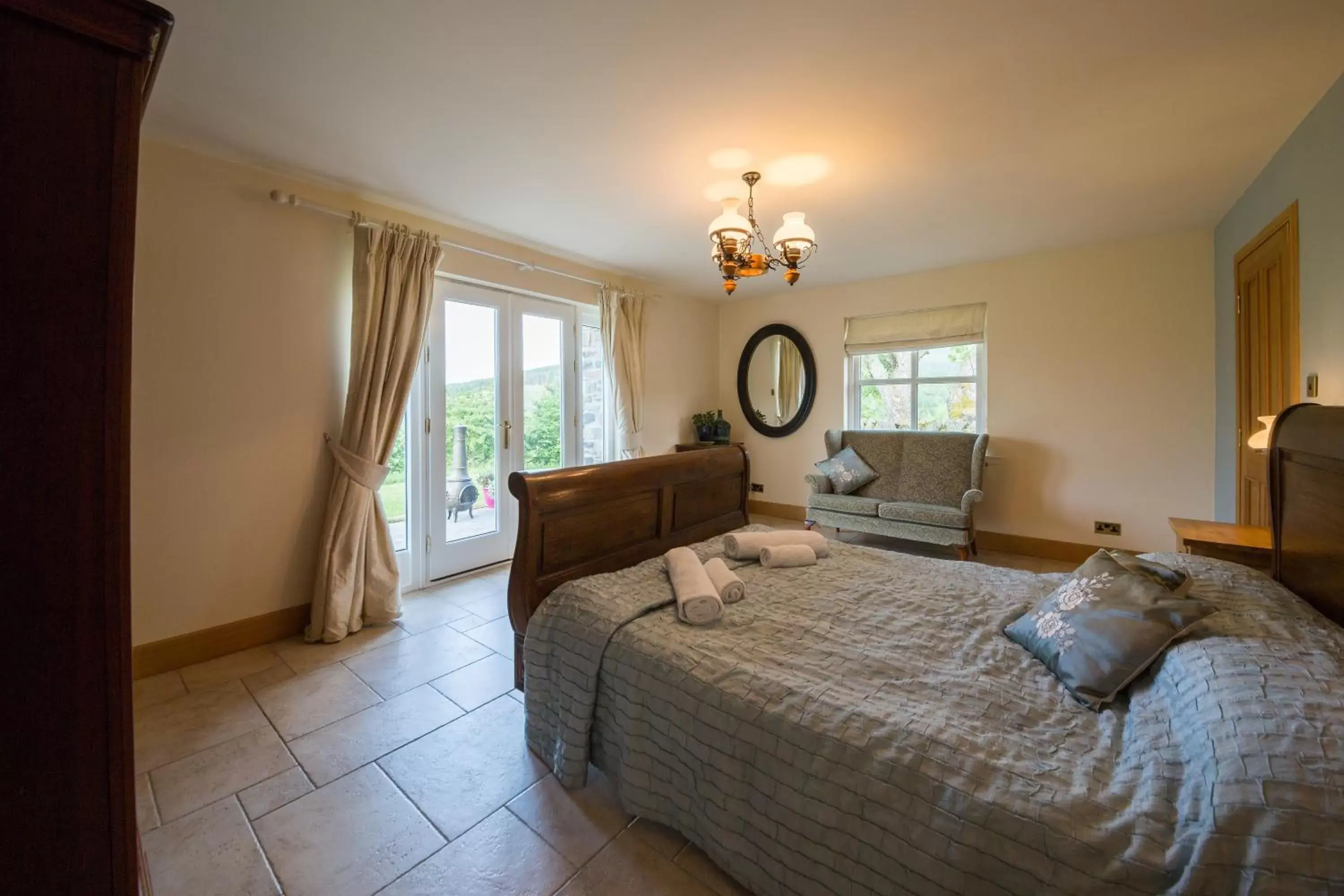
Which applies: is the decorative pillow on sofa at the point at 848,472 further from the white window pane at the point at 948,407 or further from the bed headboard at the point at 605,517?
the bed headboard at the point at 605,517

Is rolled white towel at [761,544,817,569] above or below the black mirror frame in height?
below

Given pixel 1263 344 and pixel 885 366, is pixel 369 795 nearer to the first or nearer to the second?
pixel 1263 344

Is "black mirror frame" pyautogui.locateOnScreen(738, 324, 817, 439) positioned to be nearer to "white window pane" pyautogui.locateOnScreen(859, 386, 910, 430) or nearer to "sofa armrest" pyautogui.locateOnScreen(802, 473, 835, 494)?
"white window pane" pyautogui.locateOnScreen(859, 386, 910, 430)

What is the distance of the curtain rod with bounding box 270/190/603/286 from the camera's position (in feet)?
8.72

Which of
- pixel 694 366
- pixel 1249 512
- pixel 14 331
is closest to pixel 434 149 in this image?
pixel 14 331

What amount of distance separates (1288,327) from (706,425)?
13.4 feet

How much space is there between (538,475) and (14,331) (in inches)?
54.5

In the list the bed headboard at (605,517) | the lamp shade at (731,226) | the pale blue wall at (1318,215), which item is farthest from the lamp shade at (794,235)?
the pale blue wall at (1318,215)

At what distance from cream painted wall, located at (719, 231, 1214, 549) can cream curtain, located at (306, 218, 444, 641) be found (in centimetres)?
418

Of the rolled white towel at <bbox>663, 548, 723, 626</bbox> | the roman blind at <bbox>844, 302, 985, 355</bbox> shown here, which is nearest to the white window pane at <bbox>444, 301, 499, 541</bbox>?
the rolled white towel at <bbox>663, 548, 723, 626</bbox>

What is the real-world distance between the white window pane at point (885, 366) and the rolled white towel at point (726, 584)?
3.78m

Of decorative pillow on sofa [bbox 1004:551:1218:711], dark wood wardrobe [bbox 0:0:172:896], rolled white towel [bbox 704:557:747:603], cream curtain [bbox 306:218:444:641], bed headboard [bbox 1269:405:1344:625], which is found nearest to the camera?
dark wood wardrobe [bbox 0:0:172:896]

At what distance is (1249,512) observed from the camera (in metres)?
2.91

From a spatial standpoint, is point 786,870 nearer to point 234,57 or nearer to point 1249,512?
point 234,57
